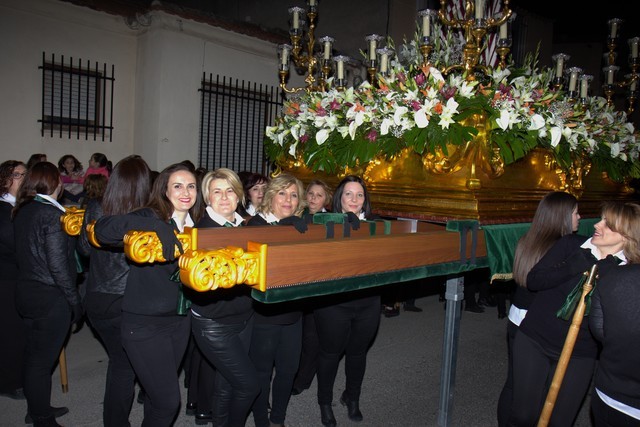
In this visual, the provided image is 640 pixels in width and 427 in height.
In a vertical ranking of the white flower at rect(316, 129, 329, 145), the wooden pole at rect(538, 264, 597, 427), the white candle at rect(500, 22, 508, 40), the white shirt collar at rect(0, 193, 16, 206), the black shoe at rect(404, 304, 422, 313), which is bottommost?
the black shoe at rect(404, 304, 422, 313)

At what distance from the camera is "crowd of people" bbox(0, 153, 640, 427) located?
2.28 m

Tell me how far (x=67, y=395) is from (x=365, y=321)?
2400mm

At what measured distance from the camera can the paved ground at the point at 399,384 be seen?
3.61m

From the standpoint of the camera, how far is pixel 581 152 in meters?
3.90

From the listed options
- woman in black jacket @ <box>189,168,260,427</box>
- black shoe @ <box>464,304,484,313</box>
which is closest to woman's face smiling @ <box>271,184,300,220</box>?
woman in black jacket @ <box>189,168,260,427</box>

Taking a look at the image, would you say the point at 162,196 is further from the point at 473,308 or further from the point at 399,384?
the point at 473,308

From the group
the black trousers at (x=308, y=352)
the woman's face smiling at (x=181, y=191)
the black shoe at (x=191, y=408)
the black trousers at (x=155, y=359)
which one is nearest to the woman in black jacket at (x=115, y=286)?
the woman's face smiling at (x=181, y=191)

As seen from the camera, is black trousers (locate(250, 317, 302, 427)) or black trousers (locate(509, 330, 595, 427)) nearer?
black trousers (locate(509, 330, 595, 427))

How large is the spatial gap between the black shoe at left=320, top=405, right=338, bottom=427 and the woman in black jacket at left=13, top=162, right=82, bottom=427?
177cm

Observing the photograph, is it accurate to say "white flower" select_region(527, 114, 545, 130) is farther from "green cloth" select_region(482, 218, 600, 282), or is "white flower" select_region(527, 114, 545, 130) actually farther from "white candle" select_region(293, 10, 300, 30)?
"white candle" select_region(293, 10, 300, 30)

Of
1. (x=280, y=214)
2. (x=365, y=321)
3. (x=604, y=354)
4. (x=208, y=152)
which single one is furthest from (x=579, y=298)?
(x=208, y=152)

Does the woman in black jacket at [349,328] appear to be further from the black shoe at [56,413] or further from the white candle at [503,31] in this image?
the black shoe at [56,413]

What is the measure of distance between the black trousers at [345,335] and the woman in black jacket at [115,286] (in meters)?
1.24

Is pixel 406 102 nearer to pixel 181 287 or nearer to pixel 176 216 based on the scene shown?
pixel 176 216
